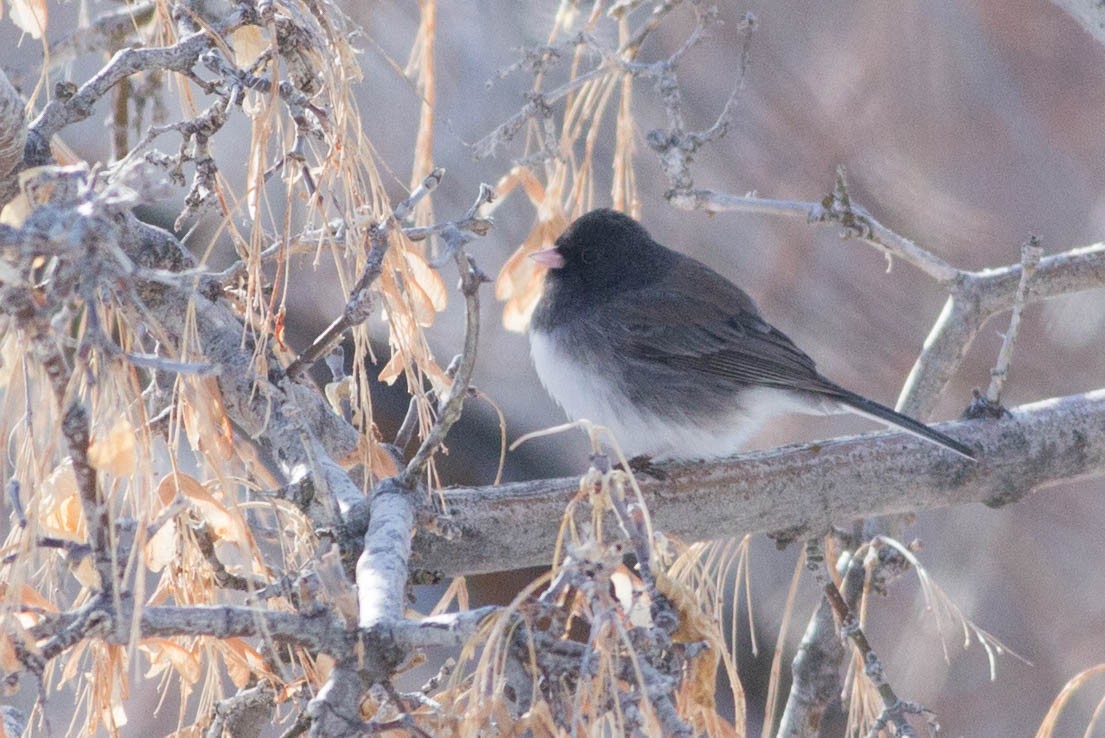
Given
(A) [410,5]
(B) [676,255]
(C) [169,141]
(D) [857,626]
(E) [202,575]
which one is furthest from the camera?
(A) [410,5]

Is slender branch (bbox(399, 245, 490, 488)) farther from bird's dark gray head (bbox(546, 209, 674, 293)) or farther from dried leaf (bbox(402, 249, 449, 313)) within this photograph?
bird's dark gray head (bbox(546, 209, 674, 293))

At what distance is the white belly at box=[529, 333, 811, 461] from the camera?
2.30 metres

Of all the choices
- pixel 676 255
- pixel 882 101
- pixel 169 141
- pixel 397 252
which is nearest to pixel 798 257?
pixel 882 101

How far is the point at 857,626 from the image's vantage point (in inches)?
60.6

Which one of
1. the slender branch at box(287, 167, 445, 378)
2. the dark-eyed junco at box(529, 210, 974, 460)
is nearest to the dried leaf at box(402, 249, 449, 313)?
the slender branch at box(287, 167, 445, 378)

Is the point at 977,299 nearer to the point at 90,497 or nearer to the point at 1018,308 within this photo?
the point at 1018,308

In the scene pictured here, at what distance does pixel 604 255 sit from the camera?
250 centimetres

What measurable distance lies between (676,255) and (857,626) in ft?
4.26

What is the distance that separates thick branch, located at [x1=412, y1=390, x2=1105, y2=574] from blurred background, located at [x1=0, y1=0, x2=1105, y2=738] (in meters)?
1.40

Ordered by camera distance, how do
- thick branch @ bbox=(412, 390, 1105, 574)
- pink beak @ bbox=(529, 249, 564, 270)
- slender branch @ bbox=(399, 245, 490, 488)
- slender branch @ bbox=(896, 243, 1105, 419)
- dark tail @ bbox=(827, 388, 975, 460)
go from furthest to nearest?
slender branch @ bbox=(896, 243, 1105, 419) → pink beak @ bbox=(529, 249, 564, 270) → dark tail @ bbox=(827, 388, 975, 460) → thick branch @ bbox=(412, 390, 1105, 574) → slender branch @ bbox=(399, 245, 490, 488)

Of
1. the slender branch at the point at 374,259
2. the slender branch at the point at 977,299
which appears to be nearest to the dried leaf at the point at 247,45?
the slender branch at the point at 374,259

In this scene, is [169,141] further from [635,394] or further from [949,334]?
[949,334]

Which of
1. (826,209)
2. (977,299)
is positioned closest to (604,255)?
(826,209)

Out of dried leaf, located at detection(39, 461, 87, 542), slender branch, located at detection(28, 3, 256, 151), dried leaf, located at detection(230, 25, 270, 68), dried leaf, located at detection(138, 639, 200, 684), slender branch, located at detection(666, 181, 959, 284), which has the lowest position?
dried leaf, located at detection(138, 639, 200, 684)
